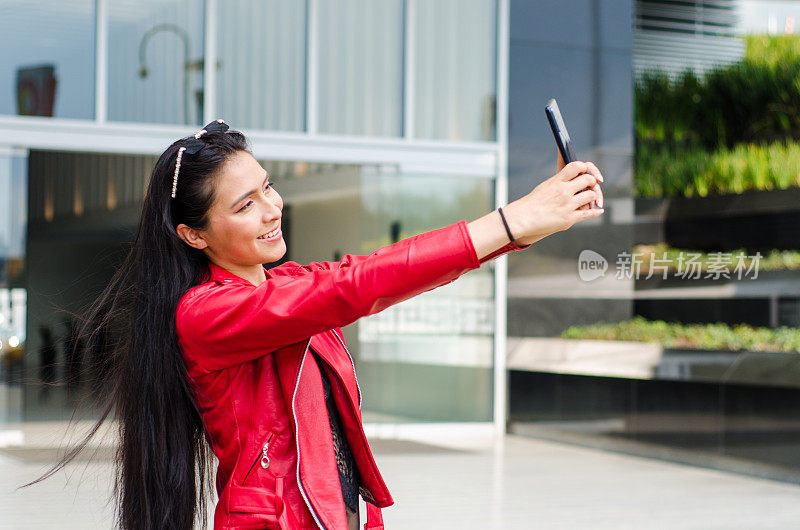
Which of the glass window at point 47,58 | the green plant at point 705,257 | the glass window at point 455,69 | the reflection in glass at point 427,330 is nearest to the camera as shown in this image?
the green plant at point 705,257

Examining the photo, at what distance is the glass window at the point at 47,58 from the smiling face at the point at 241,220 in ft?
26.3

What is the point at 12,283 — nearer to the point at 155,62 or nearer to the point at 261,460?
the point at 155,62

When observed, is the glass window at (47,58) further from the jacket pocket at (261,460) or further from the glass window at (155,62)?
the jacket pocket at (261,460)

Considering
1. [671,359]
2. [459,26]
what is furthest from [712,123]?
[671,359]

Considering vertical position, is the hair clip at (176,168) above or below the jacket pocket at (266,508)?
above

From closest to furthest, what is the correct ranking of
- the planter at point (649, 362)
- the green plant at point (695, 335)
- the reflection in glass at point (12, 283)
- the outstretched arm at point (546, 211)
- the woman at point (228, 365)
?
the outstretched arm at point (546, 211) → the woman at point (228, 365) → the planter at point (649, 362) → the green plant at point (695, 335) → the reflection in glass at point (12, 283)

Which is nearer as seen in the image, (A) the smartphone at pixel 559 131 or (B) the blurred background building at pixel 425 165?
(A) the smartphone at pixel 559 131

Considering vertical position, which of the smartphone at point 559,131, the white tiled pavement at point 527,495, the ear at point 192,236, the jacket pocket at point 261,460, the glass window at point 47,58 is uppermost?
the glass window at point 47,58

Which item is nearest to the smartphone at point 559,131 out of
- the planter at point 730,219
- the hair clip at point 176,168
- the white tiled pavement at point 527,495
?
the hair clip at point 176,168

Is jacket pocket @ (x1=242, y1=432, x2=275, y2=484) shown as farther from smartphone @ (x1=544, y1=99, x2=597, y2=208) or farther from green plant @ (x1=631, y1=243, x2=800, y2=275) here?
green plant @ (x1=631, y1=243, x2=800, y2=275)

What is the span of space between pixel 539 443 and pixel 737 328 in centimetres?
215

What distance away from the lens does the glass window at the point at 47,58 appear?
902 cm

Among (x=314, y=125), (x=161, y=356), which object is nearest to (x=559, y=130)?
(x=161, y=356)

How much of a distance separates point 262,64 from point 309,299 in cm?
862
